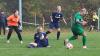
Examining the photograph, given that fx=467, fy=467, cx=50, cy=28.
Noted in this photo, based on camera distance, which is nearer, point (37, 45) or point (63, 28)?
point (37, 45)

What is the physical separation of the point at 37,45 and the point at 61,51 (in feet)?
6.14

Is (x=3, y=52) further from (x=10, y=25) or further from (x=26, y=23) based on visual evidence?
(x=26, y=23)

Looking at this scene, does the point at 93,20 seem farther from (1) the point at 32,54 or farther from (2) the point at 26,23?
(1) the point at 32,54

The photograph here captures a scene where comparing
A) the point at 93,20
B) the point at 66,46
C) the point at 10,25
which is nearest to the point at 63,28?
the point at 93,20

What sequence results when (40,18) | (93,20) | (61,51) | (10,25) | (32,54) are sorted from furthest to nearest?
(40,18)
(93,20)
(10,25)
(61,51)
(32,54)

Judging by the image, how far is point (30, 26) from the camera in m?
43.8

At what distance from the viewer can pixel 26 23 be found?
44250 mm

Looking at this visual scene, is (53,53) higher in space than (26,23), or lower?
higher

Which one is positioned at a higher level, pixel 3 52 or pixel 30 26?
pixel 3 52

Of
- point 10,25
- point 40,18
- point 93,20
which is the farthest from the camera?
point 40,18

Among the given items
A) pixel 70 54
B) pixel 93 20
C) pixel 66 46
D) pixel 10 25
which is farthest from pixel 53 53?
pixel 93 20

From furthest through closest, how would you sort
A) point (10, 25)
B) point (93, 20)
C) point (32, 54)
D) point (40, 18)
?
point (40, 18) → point (93, 20) → point (10, 25) → point (32, 54)

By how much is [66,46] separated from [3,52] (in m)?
2.71

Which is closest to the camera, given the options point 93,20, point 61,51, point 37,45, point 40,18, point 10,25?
point 61,51
